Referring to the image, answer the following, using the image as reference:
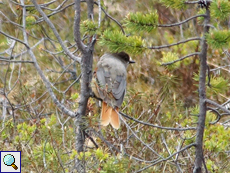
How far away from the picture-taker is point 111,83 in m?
4.79

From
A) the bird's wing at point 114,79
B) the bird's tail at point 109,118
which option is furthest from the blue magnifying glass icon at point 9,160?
the bird's wing at point 114,79

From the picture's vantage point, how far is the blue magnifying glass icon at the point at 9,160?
152 inches

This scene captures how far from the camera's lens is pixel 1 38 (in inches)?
324

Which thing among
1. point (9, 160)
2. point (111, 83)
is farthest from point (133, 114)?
point (9, 160)

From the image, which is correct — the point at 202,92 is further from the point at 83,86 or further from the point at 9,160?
the point at 9,160

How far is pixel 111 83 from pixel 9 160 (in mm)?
1430

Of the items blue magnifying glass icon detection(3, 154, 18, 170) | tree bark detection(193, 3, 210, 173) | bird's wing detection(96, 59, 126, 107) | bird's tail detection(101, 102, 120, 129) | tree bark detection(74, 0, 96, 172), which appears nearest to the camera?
tree bark detection(193, 3, 210, 173)

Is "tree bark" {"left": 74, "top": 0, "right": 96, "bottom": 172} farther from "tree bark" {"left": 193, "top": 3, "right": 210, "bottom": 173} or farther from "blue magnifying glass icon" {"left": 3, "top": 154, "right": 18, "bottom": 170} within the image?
"tree bark" {"left": 193, "top": 3, "right": 210, "bottom": 173}

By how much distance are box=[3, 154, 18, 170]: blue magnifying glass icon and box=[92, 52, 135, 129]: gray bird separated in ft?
3.15

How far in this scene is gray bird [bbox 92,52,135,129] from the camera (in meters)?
4.44

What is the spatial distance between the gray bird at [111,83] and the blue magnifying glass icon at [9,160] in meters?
0.96

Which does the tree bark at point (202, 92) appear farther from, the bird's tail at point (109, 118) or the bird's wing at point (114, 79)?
the bird's wing at point (114, 79)

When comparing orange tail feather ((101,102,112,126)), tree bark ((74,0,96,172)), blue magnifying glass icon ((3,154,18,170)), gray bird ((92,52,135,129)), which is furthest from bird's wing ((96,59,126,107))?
blue magnifying glass icon ((3,154,18,170))

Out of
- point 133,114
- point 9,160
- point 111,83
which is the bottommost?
point 9,160
